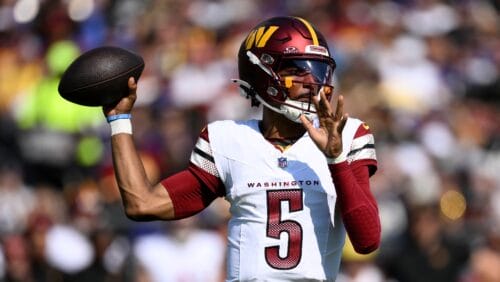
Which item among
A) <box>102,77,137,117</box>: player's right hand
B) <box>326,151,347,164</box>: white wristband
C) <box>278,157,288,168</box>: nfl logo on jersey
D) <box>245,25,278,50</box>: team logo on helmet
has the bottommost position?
<box>278,157,288,168</box>: nfl logo on jersey

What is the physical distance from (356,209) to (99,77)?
1037 millimetres

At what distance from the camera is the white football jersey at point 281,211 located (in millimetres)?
4145

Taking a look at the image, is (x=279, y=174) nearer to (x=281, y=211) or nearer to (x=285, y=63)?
(x=281, y=211)

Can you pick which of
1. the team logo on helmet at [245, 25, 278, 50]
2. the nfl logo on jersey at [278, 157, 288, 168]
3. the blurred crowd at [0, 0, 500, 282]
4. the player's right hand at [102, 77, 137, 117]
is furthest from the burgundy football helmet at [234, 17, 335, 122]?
the blurred crowd at [0, 0, 500, 282]

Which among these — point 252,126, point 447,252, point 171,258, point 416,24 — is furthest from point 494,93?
point 252,126

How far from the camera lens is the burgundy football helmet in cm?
422

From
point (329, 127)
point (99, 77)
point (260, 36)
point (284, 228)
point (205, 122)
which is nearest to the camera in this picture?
point (329, 127)

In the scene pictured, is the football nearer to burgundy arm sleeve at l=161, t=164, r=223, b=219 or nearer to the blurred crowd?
burgundy arm sleeve at l=161, t=164, r=223, b=219

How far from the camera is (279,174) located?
4207mm

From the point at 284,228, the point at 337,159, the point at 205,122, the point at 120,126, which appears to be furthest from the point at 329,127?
the point at 205,122

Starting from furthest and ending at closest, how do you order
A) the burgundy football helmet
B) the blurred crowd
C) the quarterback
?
the blurred crowd < the burgundy football helmet < the quarterback

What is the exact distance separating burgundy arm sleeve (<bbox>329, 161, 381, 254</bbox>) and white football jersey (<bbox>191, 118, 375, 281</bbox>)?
5.9 inches

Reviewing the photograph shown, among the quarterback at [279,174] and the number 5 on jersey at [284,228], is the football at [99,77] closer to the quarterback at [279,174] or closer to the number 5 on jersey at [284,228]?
the quarterback at [279,174]

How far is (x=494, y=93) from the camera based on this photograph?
12133 mm
